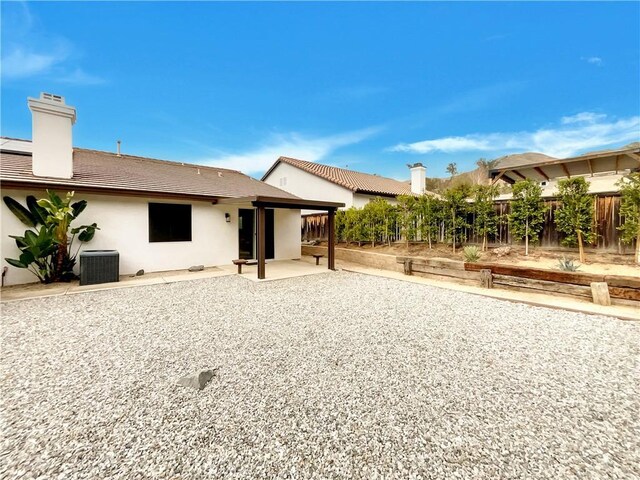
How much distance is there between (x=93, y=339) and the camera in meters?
3.79

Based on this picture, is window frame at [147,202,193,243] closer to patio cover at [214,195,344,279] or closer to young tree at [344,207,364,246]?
patio cover at [214,195,344,279]

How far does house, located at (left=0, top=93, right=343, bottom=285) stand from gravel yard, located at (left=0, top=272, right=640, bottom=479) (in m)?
3.63

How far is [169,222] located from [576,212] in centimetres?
1218

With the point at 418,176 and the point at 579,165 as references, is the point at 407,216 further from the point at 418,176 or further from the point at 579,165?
the point at 418,176

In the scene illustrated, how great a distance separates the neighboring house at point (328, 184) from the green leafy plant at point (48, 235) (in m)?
11.3

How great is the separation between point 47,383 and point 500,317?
6.31m

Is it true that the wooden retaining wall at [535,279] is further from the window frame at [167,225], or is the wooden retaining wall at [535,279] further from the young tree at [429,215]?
the window frame at [167,225]

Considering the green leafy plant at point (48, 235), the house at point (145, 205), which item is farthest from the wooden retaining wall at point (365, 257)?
the green leafy plant at point (48, 235)

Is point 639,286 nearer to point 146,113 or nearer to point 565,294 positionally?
point 565,294

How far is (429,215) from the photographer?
978 cm

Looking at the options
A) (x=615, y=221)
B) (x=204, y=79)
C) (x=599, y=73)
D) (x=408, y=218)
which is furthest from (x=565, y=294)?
(x=204, y=79)

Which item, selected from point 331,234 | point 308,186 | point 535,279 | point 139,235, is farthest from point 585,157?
point 139,235

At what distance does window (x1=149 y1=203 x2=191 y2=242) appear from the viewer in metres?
8.72

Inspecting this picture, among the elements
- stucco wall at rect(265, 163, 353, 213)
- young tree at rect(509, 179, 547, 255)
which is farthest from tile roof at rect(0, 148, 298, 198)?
young tree at rect(509, 179, 547, 255)
